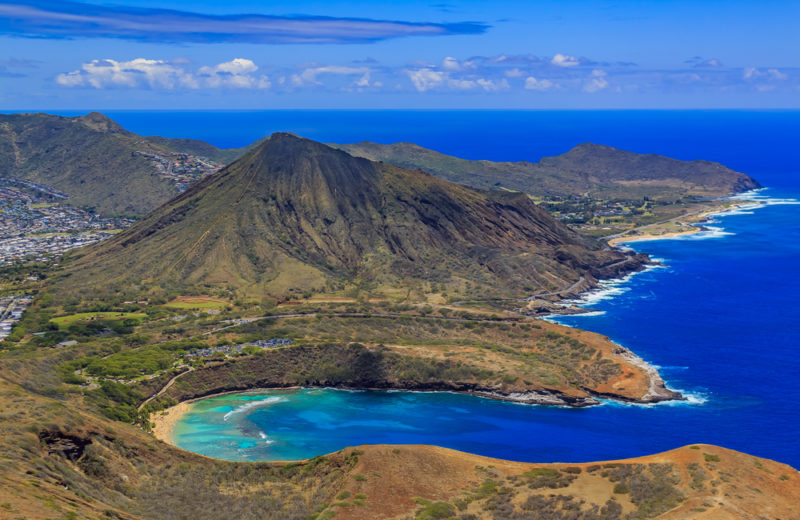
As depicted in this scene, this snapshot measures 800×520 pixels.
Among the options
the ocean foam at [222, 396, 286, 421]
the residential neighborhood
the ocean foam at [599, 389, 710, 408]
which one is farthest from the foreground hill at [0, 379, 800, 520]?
the residential neighborhood

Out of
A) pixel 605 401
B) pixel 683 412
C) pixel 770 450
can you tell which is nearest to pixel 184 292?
pixel 605 401

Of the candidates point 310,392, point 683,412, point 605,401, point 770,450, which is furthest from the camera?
point 310,392

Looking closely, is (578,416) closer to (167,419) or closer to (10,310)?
(167,419)

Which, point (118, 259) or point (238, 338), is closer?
point (238, 338)

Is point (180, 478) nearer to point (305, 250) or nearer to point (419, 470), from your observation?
point (419, 470)

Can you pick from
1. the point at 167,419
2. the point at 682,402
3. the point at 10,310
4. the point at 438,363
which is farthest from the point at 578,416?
the point at 10,310

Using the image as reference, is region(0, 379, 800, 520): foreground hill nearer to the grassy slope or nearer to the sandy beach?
the sandy beach

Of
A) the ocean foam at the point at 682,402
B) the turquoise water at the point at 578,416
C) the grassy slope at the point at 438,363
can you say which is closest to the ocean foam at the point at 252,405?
the turquoise water at the point at 578,416

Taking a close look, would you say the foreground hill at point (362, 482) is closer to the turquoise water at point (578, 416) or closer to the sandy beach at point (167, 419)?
the turquoise water at point (578, 416)
